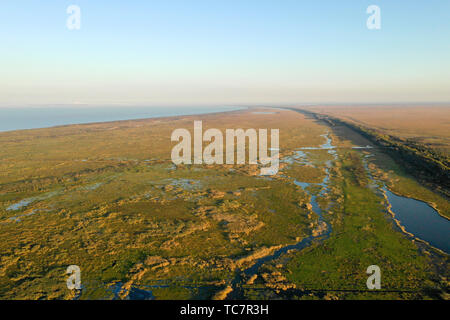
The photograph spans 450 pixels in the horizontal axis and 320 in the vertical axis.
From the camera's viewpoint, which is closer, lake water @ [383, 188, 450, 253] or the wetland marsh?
the wetland marsh

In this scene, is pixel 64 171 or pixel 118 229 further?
pixel 64 171

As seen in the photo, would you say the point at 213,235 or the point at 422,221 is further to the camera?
the point at 422,221

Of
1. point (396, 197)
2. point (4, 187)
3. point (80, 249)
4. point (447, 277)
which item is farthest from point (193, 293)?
point (4, 187)

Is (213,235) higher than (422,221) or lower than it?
lower

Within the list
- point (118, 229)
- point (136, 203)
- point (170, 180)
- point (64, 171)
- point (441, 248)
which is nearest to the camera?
point (441, 248)

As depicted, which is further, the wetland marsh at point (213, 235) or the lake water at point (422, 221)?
the lake water at point (422, 221)

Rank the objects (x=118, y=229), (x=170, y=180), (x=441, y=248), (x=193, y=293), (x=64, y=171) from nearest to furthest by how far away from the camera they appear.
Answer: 1. (x=193, y=293)
2. (x=441, y=248)
3. (x=118, y=229)
4. (x=170, y=180)
5. (x=64, y=171)

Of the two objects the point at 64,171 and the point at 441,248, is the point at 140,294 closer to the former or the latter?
the point at 441,248
